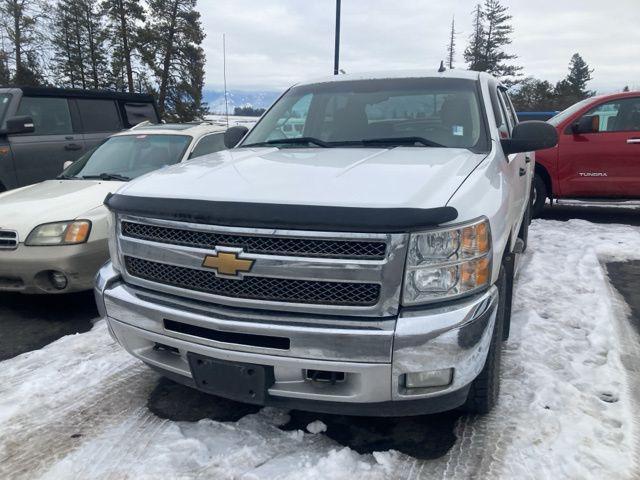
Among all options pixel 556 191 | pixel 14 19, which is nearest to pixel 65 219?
pixel 556 191

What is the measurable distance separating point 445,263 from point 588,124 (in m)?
6.61

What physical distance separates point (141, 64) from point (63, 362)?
106 feet

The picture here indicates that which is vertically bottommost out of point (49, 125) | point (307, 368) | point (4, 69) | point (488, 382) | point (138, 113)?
point (488, 382)

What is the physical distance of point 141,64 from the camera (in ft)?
105

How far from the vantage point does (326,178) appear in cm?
244

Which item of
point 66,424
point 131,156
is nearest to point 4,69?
point 131,156

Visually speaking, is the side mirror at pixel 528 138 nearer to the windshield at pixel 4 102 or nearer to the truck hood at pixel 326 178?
the truck hood at pixel 326 178

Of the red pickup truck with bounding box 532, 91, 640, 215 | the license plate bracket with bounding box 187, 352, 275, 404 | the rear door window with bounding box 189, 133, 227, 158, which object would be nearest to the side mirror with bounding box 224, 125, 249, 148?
the rear door window with bounding box 189, 133, 227, 158

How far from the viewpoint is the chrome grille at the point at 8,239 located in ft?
13.6

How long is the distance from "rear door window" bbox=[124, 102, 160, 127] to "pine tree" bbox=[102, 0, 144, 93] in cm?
2526

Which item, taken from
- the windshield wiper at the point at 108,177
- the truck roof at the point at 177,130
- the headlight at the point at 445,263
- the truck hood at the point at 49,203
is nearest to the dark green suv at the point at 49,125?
the truck roof at the point at 177,130

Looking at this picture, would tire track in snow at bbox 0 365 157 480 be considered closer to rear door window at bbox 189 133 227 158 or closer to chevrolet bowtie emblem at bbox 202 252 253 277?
chevrolet bowtie emblem at bbox 202 252 253 277

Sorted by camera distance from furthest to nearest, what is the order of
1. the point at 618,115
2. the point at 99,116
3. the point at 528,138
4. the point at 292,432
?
the point at 99,116, the point at 618,115, the point at 528,138, the point at 292,432

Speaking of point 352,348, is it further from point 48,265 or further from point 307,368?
point 48,265
